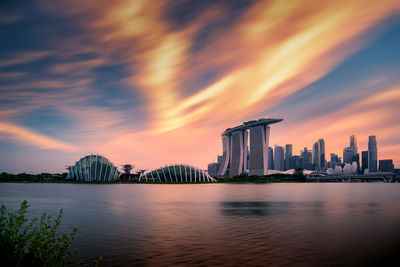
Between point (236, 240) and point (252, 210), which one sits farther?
point (252, 210)

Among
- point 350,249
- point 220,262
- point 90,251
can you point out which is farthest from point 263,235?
point 90,251

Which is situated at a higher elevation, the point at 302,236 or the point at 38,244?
the point at 38,244

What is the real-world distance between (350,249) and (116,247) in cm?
1960

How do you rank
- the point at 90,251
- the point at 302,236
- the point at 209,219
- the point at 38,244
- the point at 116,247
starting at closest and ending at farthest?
1. the point at 38,244
2. the point at 90,251
3. the point at 116,247
4. the point at 302,236
5. the point at 209,219

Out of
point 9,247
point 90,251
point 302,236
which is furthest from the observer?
point 302,236

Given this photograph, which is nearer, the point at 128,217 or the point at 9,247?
the point at 9,247

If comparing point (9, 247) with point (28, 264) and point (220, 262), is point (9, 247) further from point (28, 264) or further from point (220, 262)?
point (220, 262)

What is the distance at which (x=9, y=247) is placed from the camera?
13.6 m

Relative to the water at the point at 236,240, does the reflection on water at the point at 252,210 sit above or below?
below

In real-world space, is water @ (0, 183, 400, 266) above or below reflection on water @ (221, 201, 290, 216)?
above

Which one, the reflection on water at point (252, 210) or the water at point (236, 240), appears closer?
the water at point (236, 240)

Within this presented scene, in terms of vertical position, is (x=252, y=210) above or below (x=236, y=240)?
below

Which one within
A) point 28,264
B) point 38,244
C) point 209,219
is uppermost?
point 38,244

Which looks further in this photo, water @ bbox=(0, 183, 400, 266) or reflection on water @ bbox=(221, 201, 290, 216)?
reflection on water @ bbox=(221, 201, 290, 216)
